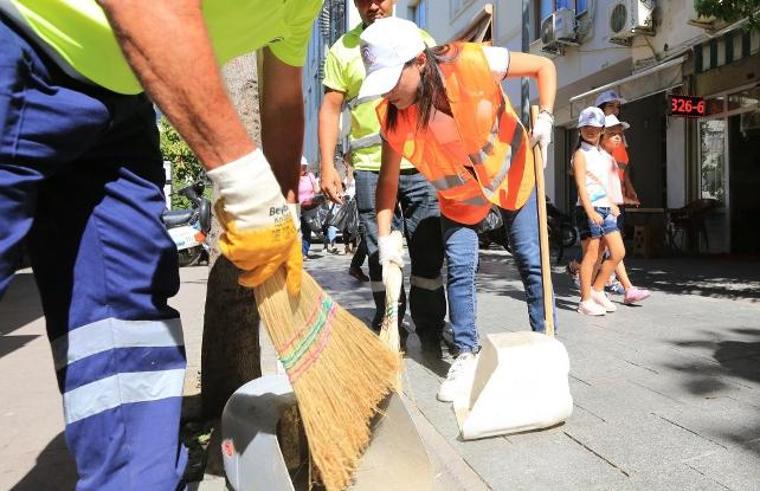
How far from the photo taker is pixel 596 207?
497cm

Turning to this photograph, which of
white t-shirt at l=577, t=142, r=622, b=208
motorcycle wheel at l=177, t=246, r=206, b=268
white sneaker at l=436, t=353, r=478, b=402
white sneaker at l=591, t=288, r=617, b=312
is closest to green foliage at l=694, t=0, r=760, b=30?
white t-shirt at l=577, t=142, r=622, b=208

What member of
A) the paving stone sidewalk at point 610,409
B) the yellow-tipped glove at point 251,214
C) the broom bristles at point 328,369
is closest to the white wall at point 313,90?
the paving stone sidewalk at point 610,409

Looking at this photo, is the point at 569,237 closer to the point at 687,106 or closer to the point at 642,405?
the point at 687,106

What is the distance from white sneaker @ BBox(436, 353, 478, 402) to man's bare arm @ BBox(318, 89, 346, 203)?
135 cm

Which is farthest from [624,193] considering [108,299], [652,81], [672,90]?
[672,90]

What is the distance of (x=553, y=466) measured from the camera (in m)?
2.08

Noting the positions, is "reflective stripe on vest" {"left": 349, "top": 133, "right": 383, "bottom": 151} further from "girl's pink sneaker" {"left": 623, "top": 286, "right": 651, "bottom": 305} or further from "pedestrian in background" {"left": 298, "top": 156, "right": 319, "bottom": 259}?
"pedestrian in background" {"left": 298, "top": 156, "right": 319, "bottom": 259}

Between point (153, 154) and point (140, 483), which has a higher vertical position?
point (153, 154)

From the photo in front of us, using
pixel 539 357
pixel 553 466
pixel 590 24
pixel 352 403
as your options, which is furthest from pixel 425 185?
pixel 590 24

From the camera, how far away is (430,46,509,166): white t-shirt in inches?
105

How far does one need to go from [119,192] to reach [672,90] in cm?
1113

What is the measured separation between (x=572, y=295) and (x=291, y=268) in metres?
4.86

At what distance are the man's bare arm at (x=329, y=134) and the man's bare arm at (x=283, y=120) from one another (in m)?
1.58

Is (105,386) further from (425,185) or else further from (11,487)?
(425,185)
